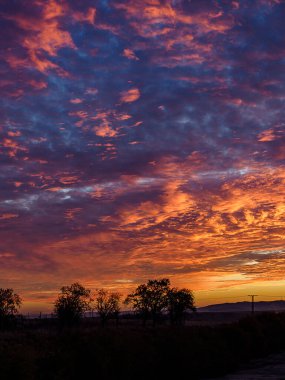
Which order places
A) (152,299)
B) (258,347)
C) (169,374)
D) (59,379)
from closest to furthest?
(59,379), (169,374), (258,347), (152,299)

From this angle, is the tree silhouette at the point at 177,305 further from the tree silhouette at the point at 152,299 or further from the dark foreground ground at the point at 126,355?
the dark foreground ground at the point at 126,355

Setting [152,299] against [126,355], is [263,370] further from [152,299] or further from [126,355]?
[152,299]

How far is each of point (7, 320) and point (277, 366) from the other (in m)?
57.0

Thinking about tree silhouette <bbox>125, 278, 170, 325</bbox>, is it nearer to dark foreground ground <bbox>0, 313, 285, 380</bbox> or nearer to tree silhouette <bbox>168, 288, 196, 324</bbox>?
tree silhouette <bbox>168, 288, 196, 324</bbox>

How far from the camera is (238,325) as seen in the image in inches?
1726

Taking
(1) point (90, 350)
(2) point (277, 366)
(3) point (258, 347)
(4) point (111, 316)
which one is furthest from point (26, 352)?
(4) point (111, 316)

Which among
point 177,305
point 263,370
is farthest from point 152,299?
point 263,370

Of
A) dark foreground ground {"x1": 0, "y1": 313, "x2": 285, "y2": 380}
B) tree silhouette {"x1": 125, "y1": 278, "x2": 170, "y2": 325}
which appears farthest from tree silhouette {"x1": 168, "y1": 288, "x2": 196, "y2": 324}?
dark foreground ground {"x1": 0, "y1": 313, "x2": 285, "y2": 380}

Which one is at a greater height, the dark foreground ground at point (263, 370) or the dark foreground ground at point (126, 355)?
the dark foreground ground at point (126, 355)

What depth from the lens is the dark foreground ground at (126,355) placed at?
21250 mm

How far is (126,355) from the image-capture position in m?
25.7

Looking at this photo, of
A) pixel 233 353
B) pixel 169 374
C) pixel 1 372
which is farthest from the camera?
pixel 233 353

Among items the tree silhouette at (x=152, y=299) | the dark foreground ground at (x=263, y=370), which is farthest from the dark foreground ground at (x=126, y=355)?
the tree silhouette at (x=152, y=299)

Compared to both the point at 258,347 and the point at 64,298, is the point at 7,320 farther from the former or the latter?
Result: the point at 258,347
